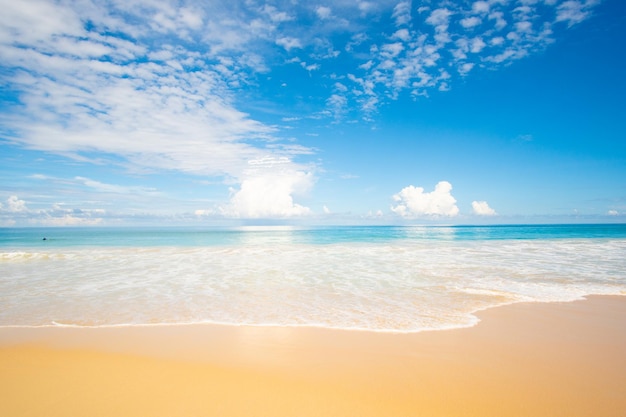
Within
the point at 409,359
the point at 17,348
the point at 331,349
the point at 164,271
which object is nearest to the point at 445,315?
the point at 409,359

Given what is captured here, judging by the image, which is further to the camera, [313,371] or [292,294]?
[292,294]

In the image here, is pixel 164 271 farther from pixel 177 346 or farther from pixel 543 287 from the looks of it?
pixel 543 287

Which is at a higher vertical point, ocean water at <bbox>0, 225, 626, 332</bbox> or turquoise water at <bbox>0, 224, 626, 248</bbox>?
ocean water at <bbox>0, 225, 626, 332</bbox>

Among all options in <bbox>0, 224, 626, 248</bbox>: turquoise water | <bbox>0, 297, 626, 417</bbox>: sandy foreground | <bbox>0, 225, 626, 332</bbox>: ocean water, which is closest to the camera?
<bbox>0, 297, 626, 417</bbox>: sandy foreground

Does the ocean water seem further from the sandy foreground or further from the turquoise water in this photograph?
the turquoise water

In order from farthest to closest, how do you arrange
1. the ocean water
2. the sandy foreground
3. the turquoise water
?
the turquoise water
the ocean water
the sandy foreground

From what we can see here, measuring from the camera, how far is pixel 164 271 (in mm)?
16375

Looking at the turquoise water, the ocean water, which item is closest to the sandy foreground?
the ocean water

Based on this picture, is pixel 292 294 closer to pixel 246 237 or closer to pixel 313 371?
pixel 313 371

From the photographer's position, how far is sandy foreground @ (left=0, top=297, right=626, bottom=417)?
4.00 meters

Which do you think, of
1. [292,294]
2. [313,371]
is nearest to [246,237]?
[292,294]

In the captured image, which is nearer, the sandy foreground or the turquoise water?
Answer: the sandy foreground

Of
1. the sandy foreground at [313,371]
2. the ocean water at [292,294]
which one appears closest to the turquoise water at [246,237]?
the ocean water at [292,294]

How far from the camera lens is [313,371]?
4.94 meters
